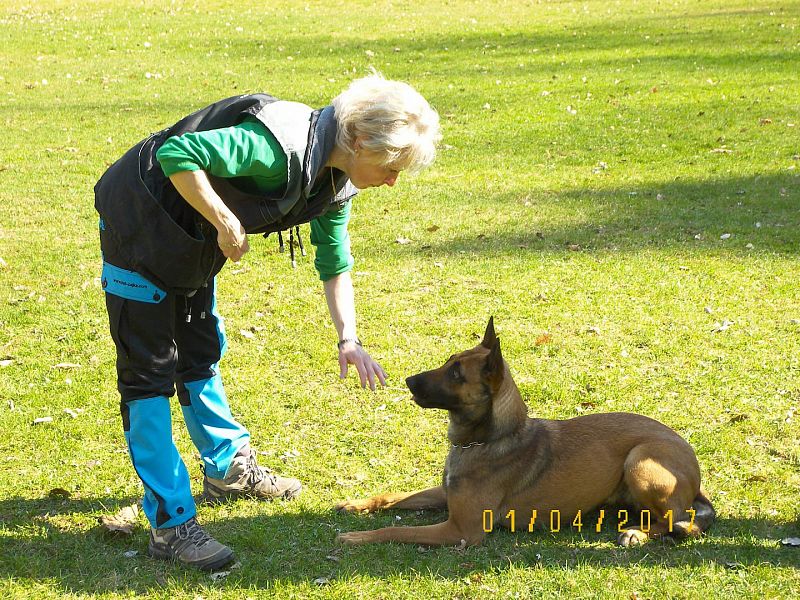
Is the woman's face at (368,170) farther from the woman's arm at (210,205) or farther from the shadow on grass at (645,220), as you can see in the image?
the shadow on grass at (645,220)

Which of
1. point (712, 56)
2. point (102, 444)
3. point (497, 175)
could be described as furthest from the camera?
point (712, 56)

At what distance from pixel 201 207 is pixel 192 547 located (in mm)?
1617

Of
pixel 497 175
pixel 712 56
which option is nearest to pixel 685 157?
pixel 497 175

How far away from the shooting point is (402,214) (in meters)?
9.26

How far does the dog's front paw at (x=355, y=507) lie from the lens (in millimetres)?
4504

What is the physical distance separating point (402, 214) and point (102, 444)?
4.82 m

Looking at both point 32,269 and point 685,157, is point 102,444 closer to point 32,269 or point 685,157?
point 32,269

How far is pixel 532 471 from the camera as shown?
4.32 meters

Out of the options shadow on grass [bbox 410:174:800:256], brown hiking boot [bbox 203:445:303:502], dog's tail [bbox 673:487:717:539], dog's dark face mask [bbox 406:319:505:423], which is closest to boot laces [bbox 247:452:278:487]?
brown hiking boot [bbox 203:445:303:502]

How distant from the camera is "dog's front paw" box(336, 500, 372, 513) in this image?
450 centimetres

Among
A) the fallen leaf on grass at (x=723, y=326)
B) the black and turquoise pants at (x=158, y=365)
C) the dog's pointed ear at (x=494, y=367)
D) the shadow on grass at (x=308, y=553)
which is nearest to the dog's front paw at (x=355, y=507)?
the shadow on grass at (x=308, y=553)

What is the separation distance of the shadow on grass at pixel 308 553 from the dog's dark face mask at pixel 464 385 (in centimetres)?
64

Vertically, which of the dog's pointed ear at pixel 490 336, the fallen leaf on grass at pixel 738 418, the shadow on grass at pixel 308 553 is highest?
the dog's pointed ear at pixel 490 336

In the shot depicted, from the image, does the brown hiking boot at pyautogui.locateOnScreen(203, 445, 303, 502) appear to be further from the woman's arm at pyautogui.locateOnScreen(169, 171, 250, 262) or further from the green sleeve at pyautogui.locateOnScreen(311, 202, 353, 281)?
the woman's arm at pyautogui.locateOnScreen(169, 171, 250, 262)
